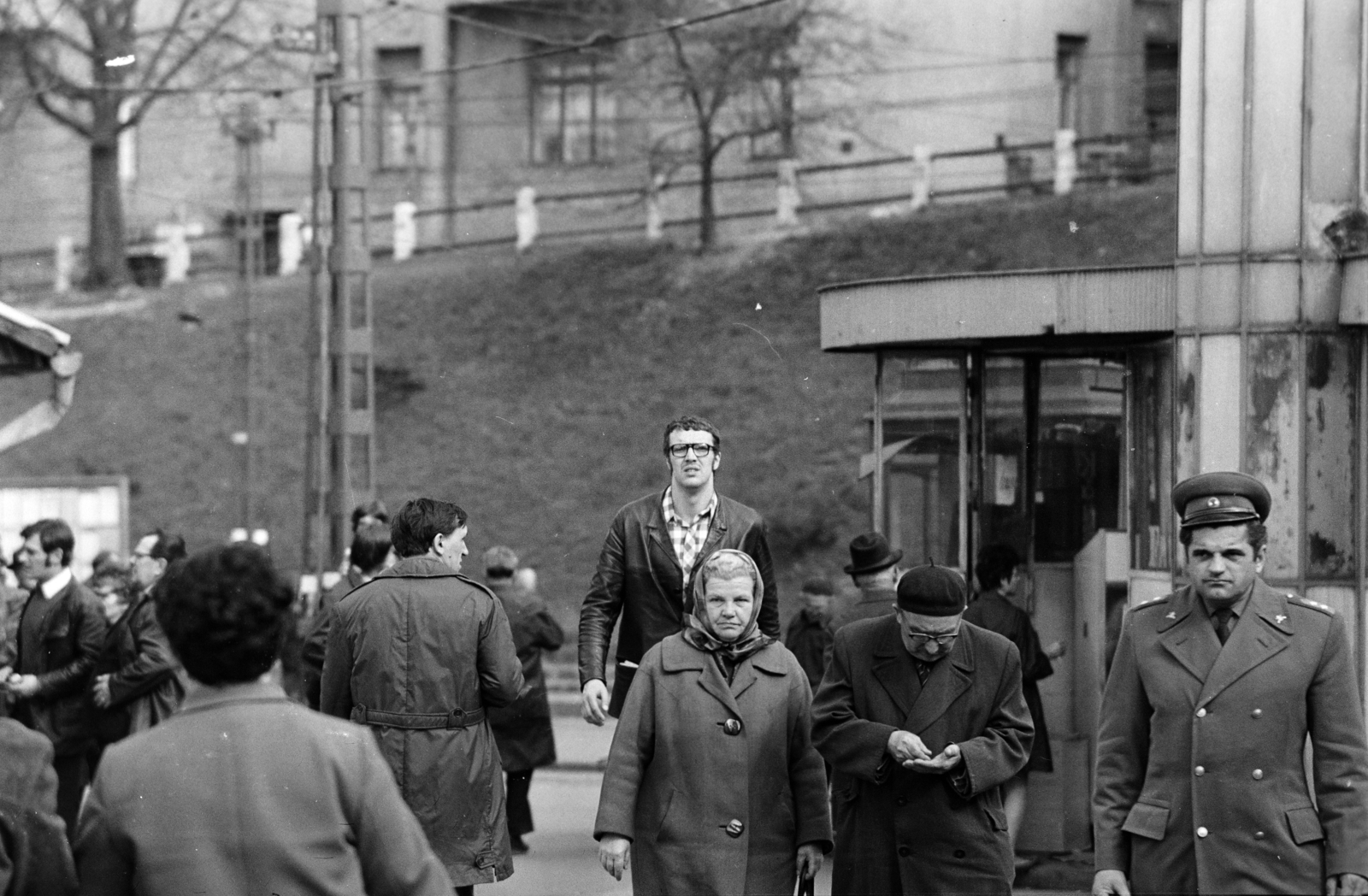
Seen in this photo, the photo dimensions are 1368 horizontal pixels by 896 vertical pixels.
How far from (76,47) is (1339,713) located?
36.2m

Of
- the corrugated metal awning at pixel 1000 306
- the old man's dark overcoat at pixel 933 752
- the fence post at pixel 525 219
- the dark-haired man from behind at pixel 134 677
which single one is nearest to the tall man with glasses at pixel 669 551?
the old man's dark overcoat at pixel 933 752

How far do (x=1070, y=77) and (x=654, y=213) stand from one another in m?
8.21

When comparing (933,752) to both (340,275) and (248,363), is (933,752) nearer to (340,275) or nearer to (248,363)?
(340,275)

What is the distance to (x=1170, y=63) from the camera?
4044 cm

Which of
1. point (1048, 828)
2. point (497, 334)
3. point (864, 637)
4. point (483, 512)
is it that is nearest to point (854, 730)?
point (864, 637)

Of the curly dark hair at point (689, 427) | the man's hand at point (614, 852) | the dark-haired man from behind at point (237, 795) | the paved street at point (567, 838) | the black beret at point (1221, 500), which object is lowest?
the paved street at point (567, 838)

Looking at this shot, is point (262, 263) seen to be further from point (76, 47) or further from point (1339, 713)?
point (1339, 713)

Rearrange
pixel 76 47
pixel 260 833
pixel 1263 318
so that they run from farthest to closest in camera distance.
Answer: pixel 76 47 → pixel 1263 318 → pixel 260 833

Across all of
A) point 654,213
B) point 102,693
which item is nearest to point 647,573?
point 102,693

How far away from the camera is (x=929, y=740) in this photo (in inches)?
277

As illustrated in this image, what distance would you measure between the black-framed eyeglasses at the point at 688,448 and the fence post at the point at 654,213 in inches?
1163

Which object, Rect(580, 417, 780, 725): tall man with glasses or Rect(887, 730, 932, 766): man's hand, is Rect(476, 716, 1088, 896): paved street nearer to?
Rect(580, 417, 780, 725): tall man with glasses

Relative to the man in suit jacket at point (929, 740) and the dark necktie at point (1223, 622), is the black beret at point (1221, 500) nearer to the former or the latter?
the dark necktie at point (1223, 622)

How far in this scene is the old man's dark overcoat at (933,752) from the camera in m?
6.99
